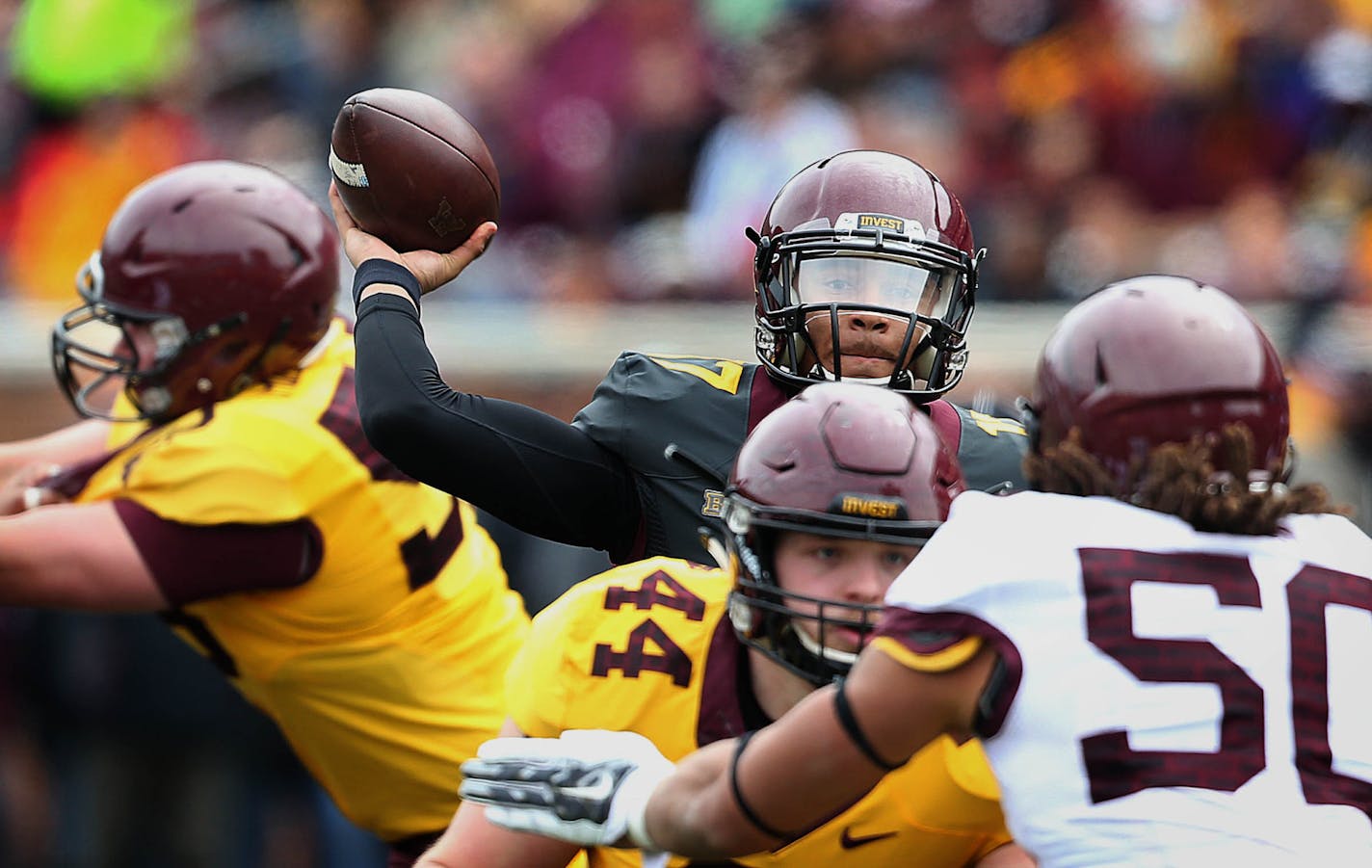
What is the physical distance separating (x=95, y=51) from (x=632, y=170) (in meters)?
2.43

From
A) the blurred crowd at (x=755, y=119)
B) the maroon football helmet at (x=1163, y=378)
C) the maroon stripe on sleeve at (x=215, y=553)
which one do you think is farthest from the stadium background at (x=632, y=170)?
Result: the maroon football helmet at (x=1163, y=378)

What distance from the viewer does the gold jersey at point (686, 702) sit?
2500 mm

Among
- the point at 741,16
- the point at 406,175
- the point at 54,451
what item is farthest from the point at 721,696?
the point at 741,16

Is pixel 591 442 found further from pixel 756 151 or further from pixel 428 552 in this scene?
pixel 756 151

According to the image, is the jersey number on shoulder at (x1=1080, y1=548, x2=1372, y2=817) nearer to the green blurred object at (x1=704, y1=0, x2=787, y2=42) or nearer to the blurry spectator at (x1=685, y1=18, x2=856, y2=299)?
the blurry spectator at (x1=685, y1=18, x2=856, y2=299)

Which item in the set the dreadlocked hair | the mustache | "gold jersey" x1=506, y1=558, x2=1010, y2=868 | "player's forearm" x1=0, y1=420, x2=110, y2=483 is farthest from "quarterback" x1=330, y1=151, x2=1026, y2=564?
"player's forearm" x1=0, y1=420, x2=110, y2=483

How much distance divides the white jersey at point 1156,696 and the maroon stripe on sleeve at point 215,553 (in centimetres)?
186

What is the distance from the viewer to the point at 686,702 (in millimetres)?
2594

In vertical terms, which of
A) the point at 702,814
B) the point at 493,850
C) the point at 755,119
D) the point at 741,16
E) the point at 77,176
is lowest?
the point at 493,850

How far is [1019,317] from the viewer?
652 cm

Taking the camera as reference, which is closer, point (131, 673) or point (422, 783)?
point (422, 783)

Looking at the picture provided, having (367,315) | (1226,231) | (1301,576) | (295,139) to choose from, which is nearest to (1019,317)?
(1226,231)

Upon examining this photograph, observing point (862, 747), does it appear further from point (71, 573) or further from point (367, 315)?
point (71, 573)

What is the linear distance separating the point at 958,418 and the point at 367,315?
1060 millimetres
